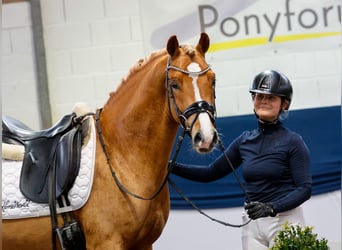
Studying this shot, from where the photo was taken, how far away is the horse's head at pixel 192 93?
84.4 inches

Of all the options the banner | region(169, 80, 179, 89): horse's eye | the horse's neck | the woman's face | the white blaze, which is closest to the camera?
the white blaze

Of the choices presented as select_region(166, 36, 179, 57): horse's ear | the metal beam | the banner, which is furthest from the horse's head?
the metal beam

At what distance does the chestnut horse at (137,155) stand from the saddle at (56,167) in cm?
5

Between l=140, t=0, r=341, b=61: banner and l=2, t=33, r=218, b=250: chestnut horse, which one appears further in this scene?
l=140, t=0, r=341, b=61: banner

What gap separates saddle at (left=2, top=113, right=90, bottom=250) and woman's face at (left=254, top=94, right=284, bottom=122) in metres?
0.68

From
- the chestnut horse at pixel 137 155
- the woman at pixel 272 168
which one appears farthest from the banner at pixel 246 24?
the chestnut horse at pixel 137 155

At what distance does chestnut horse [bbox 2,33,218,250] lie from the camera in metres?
2.26

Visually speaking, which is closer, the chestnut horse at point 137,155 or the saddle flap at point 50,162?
the chestnut horse at point 137,155

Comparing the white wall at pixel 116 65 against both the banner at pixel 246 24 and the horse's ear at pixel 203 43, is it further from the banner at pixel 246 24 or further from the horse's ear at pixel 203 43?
the horse's ear at pixel 203 43

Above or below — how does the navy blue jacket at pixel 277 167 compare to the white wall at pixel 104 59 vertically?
below

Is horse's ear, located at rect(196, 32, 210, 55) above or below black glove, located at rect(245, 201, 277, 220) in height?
above

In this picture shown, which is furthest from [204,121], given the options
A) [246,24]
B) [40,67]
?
[40,67]

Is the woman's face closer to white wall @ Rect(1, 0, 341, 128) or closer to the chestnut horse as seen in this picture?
the chestnut horse

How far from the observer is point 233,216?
11.9 ft
